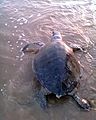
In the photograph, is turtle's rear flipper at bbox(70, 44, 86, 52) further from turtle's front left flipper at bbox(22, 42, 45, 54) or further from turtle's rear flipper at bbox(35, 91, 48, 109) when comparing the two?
turtle's rear flipper at bbox(35, 91, 48, 109)

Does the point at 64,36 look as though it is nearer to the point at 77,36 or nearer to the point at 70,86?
the point at 77,36

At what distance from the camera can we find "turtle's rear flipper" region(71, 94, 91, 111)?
12.8 feet

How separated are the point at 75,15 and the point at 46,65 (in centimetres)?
230

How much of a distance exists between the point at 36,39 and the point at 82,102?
176 cm

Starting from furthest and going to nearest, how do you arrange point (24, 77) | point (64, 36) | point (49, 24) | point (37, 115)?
point (49, 24), point (64, 36), point (24, 77), point (37, 115)

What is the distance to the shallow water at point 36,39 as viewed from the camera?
12.7ft

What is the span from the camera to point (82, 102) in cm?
394

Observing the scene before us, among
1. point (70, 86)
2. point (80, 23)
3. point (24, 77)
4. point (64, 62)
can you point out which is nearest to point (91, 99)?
point (70, 86)

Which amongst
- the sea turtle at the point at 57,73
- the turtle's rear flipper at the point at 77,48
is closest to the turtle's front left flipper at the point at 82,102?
the sea turtle at the point at 57,73

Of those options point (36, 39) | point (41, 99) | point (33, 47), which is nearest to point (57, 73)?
point (41, 99)

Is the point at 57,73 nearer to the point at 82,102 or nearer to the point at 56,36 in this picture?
the point at 82,102

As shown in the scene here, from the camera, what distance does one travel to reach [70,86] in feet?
12.7

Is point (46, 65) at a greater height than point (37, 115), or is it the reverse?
point (46, 65)

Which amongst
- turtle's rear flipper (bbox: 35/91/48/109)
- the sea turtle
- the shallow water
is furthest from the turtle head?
turtle's rear flipper (bbox: 35/91/48/109)
